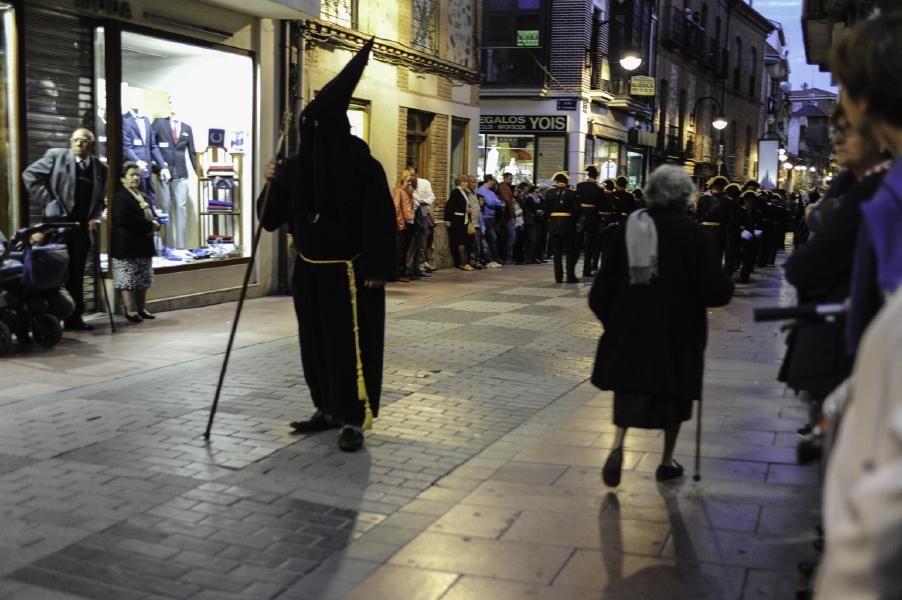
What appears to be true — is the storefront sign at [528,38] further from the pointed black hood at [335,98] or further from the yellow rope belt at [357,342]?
the yellow rope belt at [357,342]

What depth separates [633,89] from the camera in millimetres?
32719

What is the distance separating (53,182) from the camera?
10.6 metres

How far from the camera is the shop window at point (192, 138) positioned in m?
12.7

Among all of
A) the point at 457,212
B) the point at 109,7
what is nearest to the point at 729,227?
the point at 457,212

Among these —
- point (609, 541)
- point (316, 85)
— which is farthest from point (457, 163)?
point (609, 541)

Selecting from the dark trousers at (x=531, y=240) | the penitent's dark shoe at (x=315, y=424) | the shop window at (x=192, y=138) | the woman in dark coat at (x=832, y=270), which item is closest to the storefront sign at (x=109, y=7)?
the shop window at (x=192, y=138)

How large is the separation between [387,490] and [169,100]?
362 inches

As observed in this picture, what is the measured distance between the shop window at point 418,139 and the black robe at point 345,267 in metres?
13.4

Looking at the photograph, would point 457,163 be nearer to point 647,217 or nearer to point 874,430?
point 647,217

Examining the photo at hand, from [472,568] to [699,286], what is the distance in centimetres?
198

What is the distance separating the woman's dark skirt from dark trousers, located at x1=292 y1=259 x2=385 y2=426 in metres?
1.62

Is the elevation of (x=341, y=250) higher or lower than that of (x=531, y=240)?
higher

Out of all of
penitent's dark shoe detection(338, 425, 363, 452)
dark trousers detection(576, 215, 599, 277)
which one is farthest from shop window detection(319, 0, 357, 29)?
penitent's dark shoe detection(338, 425, 363, 452)

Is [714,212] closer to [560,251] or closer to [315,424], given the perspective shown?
[560,251]
